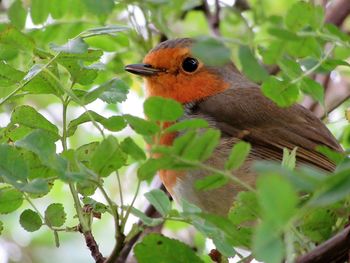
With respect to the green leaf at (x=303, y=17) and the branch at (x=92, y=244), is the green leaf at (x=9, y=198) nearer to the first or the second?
the branch at (x=92, y=244)

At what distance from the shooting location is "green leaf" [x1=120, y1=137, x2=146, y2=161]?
5.49ft

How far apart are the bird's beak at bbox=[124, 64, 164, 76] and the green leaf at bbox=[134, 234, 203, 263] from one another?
1817mm

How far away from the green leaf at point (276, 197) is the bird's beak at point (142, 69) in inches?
95.4

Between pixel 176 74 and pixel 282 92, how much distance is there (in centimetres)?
194

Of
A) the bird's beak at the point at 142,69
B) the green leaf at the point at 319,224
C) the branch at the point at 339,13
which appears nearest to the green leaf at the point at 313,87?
the green leaf at the point at 319,224

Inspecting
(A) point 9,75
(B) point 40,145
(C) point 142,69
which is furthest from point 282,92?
(C) point 142,69

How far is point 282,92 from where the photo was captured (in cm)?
186

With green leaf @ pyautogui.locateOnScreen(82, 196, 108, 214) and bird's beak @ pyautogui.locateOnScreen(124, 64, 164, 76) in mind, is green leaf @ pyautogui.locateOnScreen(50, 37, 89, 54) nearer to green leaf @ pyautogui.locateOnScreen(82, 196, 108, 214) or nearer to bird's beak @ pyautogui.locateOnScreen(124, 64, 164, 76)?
green leaf @ pyautogui.locateOnScreen(82, 196, 108, 214)

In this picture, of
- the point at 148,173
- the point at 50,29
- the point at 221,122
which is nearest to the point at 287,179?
the point at 148,173

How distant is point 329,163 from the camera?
10.4ft

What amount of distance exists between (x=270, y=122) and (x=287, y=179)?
242 centimetres

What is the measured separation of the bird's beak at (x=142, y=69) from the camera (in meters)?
3.54

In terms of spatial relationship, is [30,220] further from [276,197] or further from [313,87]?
[276,197]

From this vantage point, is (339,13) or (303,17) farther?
(339,13)
